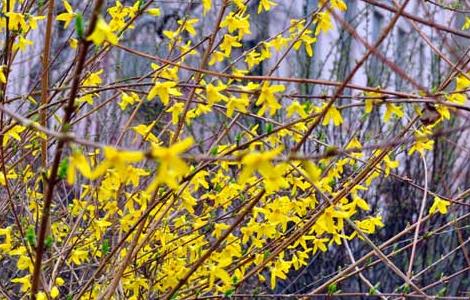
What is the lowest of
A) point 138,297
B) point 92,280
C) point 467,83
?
point 138,297

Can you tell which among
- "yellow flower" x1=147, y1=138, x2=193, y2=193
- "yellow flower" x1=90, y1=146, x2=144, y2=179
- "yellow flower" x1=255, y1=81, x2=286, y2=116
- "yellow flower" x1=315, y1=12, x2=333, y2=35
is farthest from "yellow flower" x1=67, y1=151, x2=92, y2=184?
"yellow flower" x1=315, y1=12, x2=333, y2=35

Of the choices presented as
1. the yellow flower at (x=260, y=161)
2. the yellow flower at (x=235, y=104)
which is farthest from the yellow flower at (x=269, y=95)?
the yellow flower at (x=260, y=161)

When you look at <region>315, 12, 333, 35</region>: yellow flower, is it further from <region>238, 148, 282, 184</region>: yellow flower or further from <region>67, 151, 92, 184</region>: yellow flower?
<region>67, 151, 92, 184</region>: yellow flower

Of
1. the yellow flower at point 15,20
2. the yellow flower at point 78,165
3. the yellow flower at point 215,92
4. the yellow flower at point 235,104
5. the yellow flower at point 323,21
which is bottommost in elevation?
the yellow flower at point 78,165

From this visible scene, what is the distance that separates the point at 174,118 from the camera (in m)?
2.74

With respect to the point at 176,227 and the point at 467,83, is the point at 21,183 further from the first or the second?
the point at 467,83

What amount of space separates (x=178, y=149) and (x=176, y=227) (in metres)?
1.99

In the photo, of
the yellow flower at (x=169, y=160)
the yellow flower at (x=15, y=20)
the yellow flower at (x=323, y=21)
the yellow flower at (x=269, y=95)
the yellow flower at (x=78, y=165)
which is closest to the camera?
the yellow flower at (x=169, y=160)

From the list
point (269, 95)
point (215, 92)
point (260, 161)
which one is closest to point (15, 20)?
point (215, 92)

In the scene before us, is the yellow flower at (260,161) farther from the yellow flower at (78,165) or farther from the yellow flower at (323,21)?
the yellow flower at (323,21)

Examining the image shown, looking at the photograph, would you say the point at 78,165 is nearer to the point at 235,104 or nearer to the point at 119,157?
the point at 119,157

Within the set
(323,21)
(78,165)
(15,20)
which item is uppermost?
(323,21)

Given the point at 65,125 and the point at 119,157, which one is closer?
the point at 119,157

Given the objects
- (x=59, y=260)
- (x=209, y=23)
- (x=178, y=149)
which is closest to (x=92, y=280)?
(x=59, y=260)
